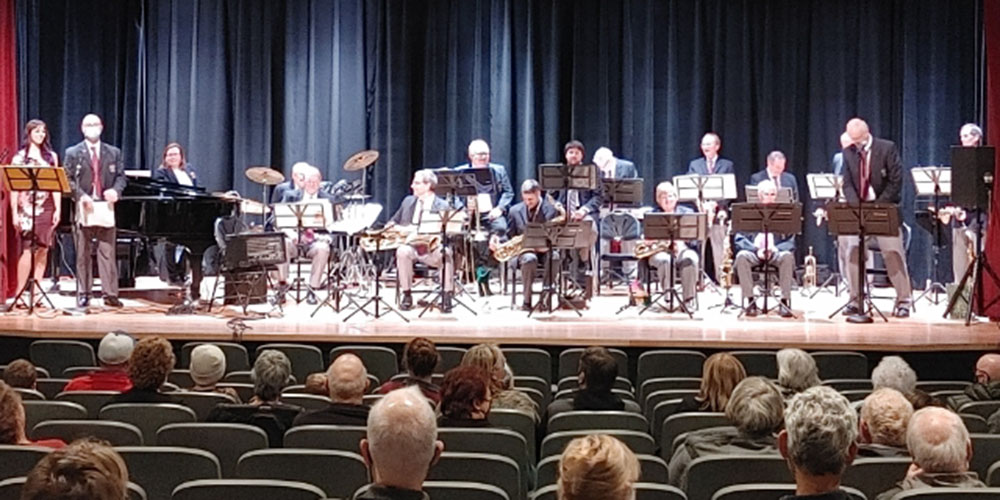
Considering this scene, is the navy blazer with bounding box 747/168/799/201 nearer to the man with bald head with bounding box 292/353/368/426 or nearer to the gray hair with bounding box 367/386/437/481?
the man with bald head with bounding box 292/353/368/426

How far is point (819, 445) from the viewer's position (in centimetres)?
351

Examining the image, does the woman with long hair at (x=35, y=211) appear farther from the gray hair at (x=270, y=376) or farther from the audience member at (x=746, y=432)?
the audience member at (x=746, y=432)

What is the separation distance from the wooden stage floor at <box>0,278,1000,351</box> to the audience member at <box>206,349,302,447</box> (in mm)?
3552

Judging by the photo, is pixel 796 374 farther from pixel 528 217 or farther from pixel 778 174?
pixel 778 174

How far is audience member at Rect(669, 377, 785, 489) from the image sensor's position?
15.8ft

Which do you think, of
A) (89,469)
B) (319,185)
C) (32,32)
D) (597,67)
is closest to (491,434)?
(89,469)

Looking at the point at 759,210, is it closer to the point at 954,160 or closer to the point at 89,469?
the point at 954,160

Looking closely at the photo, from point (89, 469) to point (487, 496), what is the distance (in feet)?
4.98

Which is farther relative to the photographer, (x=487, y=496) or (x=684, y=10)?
(x=684, y=10)

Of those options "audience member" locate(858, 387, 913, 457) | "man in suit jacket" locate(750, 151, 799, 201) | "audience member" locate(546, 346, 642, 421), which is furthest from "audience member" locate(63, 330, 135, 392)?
"man in suit jacket" locate(750, 151, 799, 201)

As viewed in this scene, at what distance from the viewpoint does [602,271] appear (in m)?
14.9

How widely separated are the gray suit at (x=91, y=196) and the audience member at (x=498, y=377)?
247 inches

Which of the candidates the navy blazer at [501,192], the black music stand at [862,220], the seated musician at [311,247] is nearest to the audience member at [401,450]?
the black music stand at [862,220]

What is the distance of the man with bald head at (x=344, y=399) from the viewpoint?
18.3 ft
